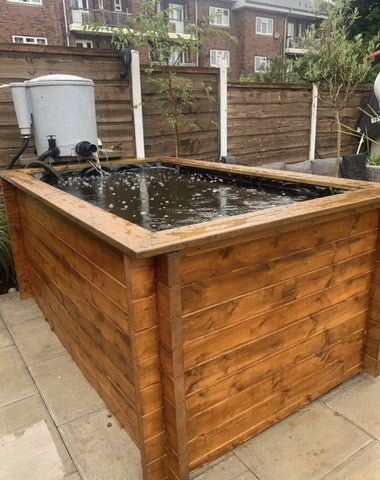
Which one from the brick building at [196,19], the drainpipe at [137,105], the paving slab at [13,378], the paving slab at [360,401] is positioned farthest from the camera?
the brick building at [196,19]

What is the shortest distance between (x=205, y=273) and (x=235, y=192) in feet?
4.54

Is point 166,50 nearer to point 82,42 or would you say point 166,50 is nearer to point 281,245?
point 281,245

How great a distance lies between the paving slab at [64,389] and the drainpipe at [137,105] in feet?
9.42

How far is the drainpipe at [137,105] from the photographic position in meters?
4.41

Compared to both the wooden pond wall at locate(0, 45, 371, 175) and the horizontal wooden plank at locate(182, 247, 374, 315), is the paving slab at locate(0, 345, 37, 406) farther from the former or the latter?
the wooden pond wall at locate(0, 45, 371, 175)

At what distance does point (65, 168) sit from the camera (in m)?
3.25

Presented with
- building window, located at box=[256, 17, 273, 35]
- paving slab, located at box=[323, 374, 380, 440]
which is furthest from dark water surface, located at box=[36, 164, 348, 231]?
building window, located at box=[256, 17, 273, 35]

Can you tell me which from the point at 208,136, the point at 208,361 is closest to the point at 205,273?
the point at 208,361

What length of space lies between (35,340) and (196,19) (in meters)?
20.2

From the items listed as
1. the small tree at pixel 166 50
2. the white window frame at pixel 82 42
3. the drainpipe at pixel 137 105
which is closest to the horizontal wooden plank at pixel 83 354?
the drainpipe at pixel 137 105

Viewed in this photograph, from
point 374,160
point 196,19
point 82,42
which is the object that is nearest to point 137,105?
point 374,160

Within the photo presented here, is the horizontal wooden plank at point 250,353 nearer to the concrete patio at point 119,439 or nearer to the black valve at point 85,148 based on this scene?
the concrete patio at point 119,439

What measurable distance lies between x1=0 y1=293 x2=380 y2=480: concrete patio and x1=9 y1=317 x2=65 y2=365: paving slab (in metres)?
0.17

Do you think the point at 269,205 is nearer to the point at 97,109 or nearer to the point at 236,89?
the point at 97,109
